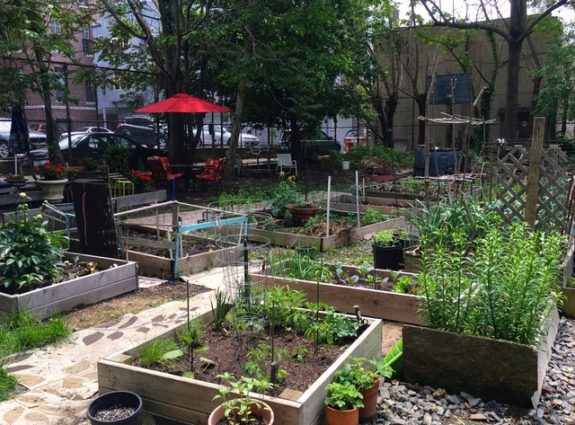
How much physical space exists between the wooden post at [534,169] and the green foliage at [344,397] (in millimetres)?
3762

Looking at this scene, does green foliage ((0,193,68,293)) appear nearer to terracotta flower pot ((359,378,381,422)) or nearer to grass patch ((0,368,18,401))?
grass patch ((0,368,18,401))

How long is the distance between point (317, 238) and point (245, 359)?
404 cm

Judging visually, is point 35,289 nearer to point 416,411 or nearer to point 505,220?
point 416,411

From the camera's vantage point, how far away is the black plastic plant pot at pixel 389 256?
20.4 ft

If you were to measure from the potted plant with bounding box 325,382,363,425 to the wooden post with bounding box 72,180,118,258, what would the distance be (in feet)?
12.4

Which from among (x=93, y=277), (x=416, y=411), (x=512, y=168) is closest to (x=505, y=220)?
(x=512, y=168)

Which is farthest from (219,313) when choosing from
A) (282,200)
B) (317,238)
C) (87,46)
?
(87,46)

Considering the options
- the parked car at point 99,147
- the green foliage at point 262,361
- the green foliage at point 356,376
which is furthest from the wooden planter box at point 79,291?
the parked car at point 99,147

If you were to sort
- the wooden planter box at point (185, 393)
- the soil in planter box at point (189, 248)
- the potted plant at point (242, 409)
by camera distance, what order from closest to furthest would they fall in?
the potted plant at point (242, 409)
the wooden planter box at point (185, 393)
the soil in planter box at point (189, 248)

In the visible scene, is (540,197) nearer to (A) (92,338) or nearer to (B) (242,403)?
(B) (242,403)

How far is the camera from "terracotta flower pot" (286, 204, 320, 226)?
858cm

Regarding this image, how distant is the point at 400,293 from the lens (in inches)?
195

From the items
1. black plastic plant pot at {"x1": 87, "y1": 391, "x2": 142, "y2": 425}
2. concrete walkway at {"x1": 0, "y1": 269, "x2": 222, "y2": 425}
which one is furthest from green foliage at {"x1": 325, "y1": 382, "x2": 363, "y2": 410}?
concrete walkway at {"x1": 0, "y1": 269, "x2": 222, "y2": 425}

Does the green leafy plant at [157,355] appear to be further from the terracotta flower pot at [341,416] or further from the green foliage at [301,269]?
the green foliage at [301,269]
